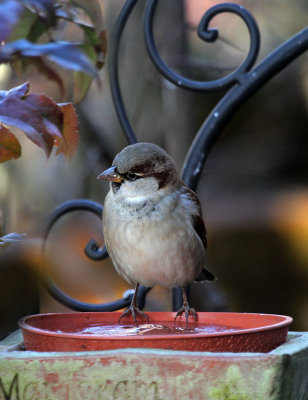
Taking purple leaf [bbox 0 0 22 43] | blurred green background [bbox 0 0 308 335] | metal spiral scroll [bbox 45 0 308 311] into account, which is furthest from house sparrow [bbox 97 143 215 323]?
blurred green background [bbox 0 0 308 335]

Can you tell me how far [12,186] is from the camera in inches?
104

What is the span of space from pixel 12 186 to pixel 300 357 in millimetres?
1815

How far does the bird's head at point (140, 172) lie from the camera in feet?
4.46

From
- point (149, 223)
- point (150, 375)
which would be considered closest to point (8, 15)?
point (150, 375)

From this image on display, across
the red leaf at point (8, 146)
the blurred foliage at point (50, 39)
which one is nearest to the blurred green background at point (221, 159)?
the blurred foliage at point (50, 39)

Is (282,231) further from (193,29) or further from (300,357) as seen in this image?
(300,357)

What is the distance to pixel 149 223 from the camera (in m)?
1.40

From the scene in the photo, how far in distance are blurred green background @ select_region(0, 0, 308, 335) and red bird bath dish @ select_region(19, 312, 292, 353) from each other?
1.29 meters

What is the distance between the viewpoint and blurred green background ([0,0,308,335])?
8.59 feet

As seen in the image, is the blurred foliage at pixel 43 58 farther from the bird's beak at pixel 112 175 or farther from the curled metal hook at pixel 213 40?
the curled metal hook at pixel 213 40

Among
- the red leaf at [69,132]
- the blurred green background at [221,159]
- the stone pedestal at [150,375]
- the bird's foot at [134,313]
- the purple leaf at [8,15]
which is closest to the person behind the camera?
the purple leaf at [8,15]

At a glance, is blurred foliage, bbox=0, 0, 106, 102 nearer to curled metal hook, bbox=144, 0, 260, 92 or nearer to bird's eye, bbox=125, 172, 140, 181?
bird's eye, bbox=125, 172, 140, 181

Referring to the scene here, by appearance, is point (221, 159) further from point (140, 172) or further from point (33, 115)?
point (33, 115)

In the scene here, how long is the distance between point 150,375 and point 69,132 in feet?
1.23
